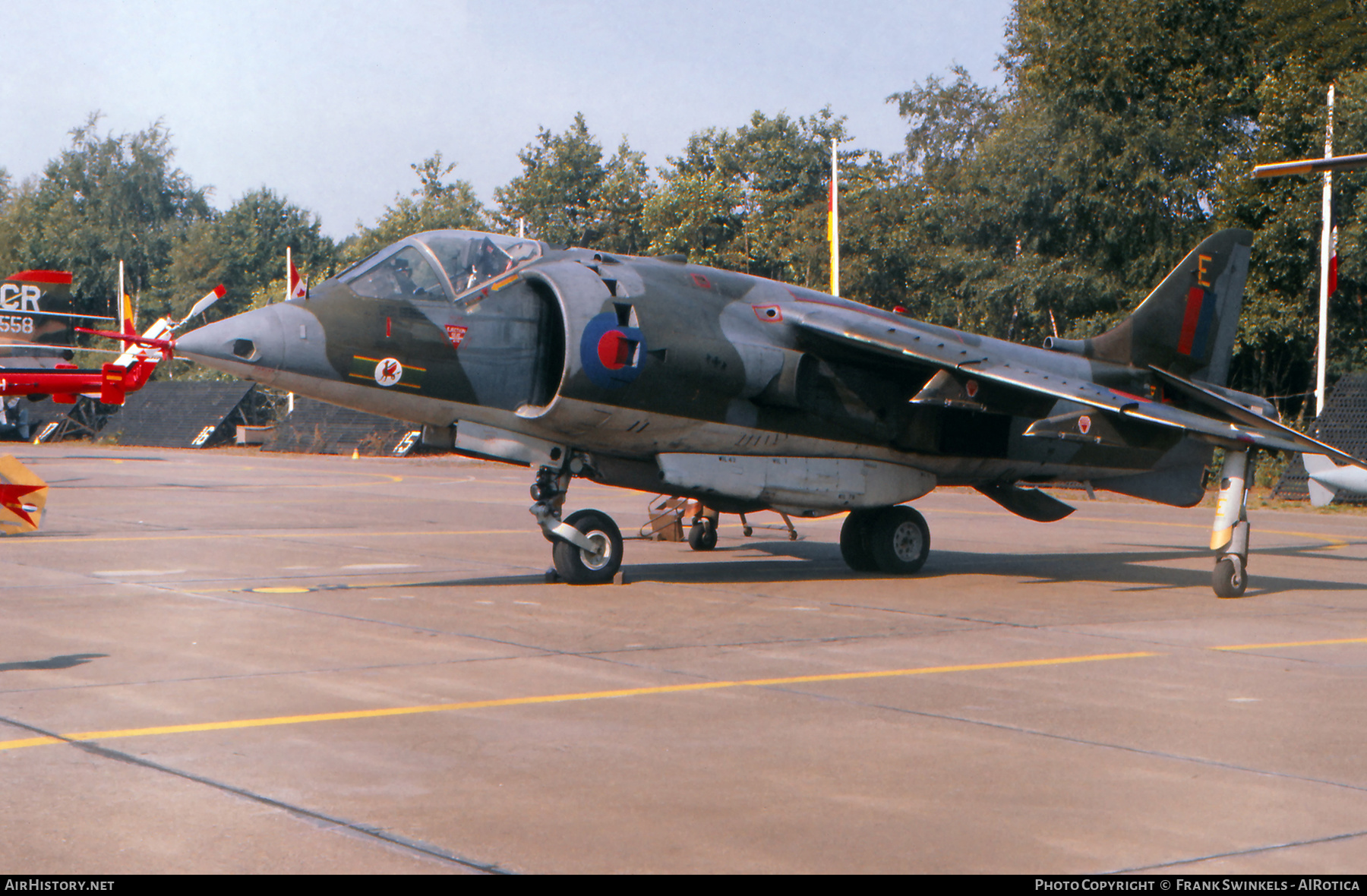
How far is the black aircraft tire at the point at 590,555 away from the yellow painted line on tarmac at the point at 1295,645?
5.72 metres

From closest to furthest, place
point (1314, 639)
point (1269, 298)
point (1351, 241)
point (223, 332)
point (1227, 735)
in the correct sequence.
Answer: point (1227, 735), point (1314, 639), point (223, 332), point (1351, 241), point (1269, 298)

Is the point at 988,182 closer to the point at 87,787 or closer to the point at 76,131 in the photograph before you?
the point at 87,787

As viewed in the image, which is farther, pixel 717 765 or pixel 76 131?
pixel 76 131

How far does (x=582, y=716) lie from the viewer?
7.17 m

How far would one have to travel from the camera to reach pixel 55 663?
8.52 metres

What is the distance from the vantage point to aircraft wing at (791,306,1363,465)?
13008 mm

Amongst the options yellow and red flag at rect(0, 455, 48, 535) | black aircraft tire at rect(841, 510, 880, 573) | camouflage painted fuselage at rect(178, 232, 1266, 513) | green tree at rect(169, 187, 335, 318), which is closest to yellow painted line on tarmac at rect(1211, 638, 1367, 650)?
camouflage painted fuselage at rect(178, 232, 1266, 513)

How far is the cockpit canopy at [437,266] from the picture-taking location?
1220cm

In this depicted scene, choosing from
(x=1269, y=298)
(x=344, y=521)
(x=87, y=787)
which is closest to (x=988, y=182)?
(x=1269, y=298)

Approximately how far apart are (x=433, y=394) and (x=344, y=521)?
9297mm

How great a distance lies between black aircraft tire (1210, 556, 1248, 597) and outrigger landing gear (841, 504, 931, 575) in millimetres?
3227

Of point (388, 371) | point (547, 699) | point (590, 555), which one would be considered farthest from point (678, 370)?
point (547, 699)

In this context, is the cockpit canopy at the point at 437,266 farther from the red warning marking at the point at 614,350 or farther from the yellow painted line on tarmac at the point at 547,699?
the yellow painted line on tarmac at the point at 547,699

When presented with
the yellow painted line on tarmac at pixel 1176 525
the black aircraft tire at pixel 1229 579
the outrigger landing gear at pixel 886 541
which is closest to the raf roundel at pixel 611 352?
the outrigger landing gear at pixel 886 541
